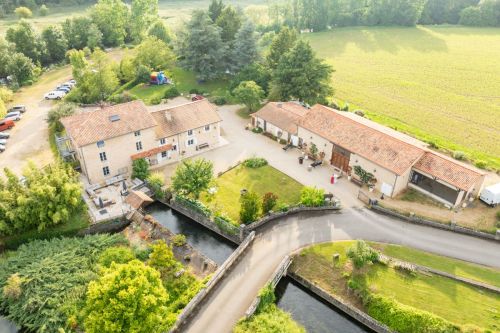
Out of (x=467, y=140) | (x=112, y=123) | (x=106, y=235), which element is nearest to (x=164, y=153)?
(x=112, y=123)

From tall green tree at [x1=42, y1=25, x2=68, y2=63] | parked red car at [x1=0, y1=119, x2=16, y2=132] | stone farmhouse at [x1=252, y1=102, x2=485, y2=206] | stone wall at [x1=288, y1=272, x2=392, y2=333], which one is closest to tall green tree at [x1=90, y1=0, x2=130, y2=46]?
tall green tree at [x1=42, y1=25, x2=68, y2=63]

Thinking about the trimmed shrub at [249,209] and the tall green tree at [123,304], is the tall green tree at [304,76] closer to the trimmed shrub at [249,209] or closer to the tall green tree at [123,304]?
the trimmed shrub at [249,209]

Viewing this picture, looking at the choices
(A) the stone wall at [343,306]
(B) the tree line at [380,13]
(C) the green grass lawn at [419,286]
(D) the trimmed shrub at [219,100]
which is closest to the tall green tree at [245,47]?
(D) the trimmed shrub at [219,100]

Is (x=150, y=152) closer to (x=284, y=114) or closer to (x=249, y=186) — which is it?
(x=249, y=186)

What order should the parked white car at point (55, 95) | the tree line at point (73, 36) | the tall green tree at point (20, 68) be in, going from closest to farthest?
the parked white car at point (55, 95) < the tall green tree at point (20, 68) < the tree line at point (73, 36)

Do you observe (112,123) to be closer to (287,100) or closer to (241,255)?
(241,255)

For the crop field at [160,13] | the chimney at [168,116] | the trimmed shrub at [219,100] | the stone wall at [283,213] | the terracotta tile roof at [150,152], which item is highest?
the crop field at [160,13]

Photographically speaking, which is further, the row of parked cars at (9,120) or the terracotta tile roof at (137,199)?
the row of parked cars at (9,120)
